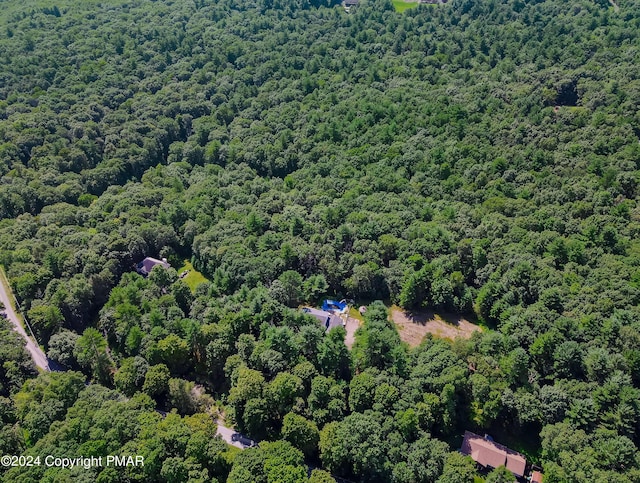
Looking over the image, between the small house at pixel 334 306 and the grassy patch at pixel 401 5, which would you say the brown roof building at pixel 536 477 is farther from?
the grassy patch at pixel 401 5

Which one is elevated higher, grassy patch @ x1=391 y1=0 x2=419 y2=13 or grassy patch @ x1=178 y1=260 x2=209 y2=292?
grassy patch @ x1=391 y1=0 x2=419 y2=13

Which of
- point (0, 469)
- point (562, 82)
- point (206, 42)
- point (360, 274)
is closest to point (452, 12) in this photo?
point (562, 82)

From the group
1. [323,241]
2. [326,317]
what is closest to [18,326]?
[326,317]

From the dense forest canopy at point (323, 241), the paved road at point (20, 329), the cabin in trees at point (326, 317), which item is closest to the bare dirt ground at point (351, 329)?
the cabin in trees at point (326, 317)

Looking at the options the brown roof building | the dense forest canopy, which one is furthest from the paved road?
the brown roof building

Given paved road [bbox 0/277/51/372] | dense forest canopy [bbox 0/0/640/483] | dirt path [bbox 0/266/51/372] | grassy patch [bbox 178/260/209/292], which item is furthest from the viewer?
grassy patch [bbox 178/260/209/292]

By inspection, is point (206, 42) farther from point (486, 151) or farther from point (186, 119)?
point (486, 151)

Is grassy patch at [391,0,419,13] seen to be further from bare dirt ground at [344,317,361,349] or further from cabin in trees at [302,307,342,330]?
cabin in trees at [302,307,342,330]
